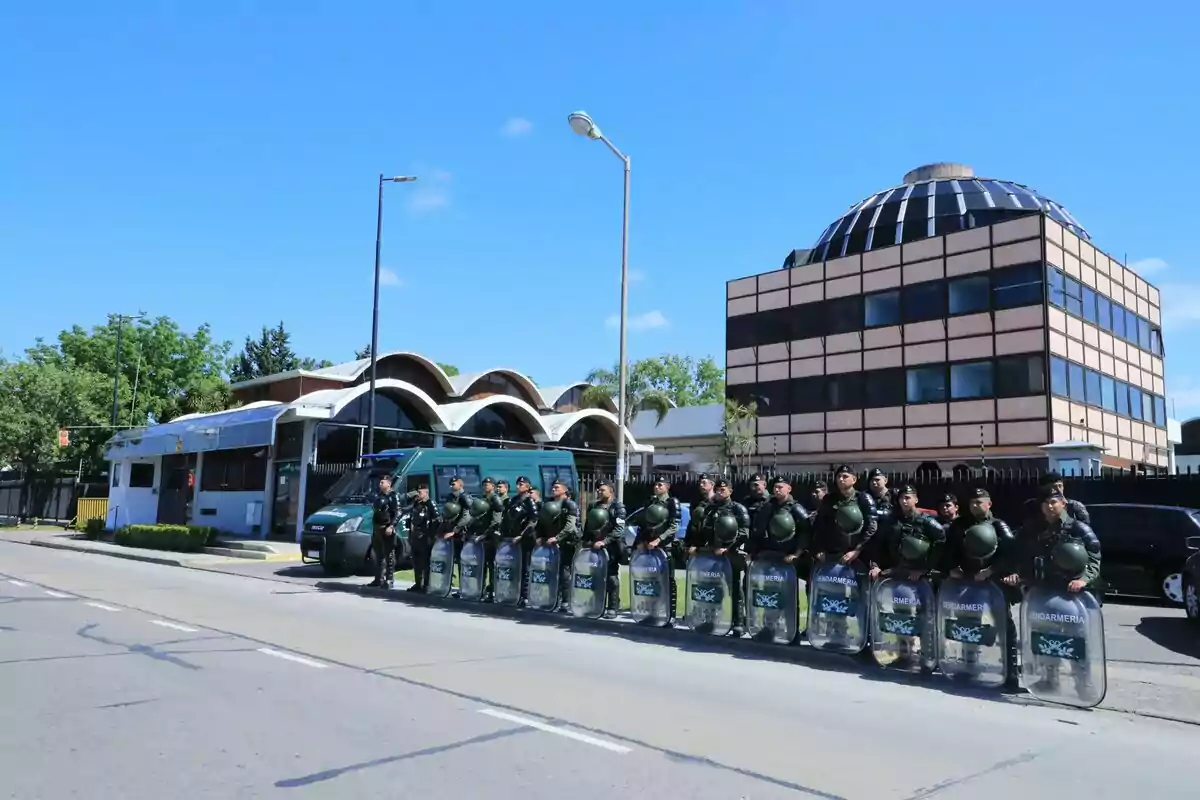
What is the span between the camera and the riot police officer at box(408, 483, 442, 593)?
14.8 metres

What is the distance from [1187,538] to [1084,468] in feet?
32.0

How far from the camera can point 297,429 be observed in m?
28.3

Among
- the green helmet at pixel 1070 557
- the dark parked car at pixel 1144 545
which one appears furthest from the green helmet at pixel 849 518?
the dark parked car at pixel 1144 545

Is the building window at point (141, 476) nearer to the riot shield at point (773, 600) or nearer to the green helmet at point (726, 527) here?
the green helmet at point (726, 527)

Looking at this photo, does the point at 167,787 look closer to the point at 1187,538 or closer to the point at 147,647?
the point at 147,647

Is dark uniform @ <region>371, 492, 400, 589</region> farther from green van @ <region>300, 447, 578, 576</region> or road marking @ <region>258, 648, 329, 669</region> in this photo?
road marking @ <region>258, 648, 329, 669</region>

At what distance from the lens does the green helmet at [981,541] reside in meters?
8.23

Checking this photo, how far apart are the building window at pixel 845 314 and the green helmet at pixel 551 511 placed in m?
28.6

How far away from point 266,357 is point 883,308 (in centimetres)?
6052

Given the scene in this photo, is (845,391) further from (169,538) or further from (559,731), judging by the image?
(559,731)

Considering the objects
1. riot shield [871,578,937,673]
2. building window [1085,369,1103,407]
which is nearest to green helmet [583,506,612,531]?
riot shield [871,578,937,673]

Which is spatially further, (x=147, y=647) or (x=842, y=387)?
(x=842, y=387)

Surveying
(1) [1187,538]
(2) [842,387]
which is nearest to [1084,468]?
(1) [1187,538]

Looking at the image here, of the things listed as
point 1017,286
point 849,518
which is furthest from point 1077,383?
point 849,518
